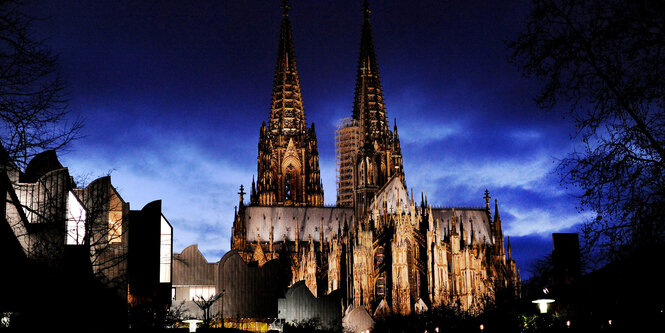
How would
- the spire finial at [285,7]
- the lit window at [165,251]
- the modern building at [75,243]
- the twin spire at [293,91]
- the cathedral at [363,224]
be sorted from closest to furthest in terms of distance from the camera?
the modern building at [75,243] < the lit window at [165,251] < the cathedral at [363,224] < the twin spire at [293,91] < the spire finial at [285,7]

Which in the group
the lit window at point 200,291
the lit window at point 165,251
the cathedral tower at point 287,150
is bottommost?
the lit window at point 200,291

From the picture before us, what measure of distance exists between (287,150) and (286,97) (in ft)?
29.5

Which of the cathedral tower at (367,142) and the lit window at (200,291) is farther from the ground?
the cathedral tower at (367,142)

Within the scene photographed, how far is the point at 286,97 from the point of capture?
344 ft

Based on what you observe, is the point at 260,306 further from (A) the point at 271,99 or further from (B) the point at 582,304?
(A) the point at 271,99

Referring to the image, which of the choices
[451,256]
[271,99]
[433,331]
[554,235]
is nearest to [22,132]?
[554,235]

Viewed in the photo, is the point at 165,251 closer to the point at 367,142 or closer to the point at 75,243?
the point at 75,243

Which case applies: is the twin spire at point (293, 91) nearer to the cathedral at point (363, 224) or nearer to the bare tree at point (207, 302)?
the cathedral at point (363, 224)

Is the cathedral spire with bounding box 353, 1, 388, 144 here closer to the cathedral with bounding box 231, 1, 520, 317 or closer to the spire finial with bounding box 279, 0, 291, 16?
the cathedral with bounding box 231, 1, 520, 317

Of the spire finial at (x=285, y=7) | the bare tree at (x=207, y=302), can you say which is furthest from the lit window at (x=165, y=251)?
the spire finial at (x=285, y=7)

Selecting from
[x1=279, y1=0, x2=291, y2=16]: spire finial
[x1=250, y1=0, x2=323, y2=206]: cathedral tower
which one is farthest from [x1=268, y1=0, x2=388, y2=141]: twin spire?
[x1=279, y1=0, x2=291, y2=16]: spire finial

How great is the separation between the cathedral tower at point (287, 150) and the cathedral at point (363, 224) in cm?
16

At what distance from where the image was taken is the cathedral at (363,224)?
6219 cm

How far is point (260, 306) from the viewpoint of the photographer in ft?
164
